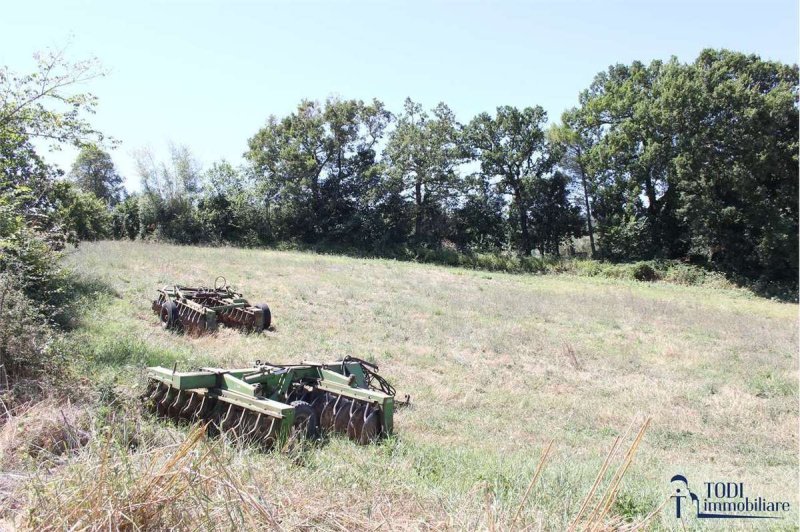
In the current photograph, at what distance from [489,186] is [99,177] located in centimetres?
3959

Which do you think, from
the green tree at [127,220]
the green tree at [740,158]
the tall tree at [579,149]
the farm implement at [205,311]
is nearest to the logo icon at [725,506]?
the farm implement at [205,311]

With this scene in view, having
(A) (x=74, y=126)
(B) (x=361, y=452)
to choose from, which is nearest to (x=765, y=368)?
(B) (x=361, y=452)

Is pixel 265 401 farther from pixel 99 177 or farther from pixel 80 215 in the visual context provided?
pixel 99 177

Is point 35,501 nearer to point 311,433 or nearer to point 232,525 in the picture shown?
point 232,525

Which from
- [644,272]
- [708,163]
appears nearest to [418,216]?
[644,272]

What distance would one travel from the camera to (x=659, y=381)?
1014 cm

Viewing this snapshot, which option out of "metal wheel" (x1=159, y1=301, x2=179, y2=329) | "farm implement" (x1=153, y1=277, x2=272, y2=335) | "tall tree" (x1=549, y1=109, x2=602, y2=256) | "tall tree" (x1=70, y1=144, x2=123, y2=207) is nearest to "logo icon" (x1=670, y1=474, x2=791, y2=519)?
"farm implement" (x1=153, y1=277, x2=272, y2=335)

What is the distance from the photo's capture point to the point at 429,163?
40750 millimetres

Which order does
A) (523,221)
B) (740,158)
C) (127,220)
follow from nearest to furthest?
(740,158) < (127,220) < (523,221)

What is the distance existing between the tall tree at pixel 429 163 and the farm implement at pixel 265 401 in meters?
35.1

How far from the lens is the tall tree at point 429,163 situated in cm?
4084

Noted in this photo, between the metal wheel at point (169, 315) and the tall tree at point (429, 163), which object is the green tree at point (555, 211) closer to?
the tall tree at point (429, 163)

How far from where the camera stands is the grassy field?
110 inches

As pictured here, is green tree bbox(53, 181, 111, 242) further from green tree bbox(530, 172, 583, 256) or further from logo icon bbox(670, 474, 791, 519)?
green tree bbox(530, 172, 583, 256)
